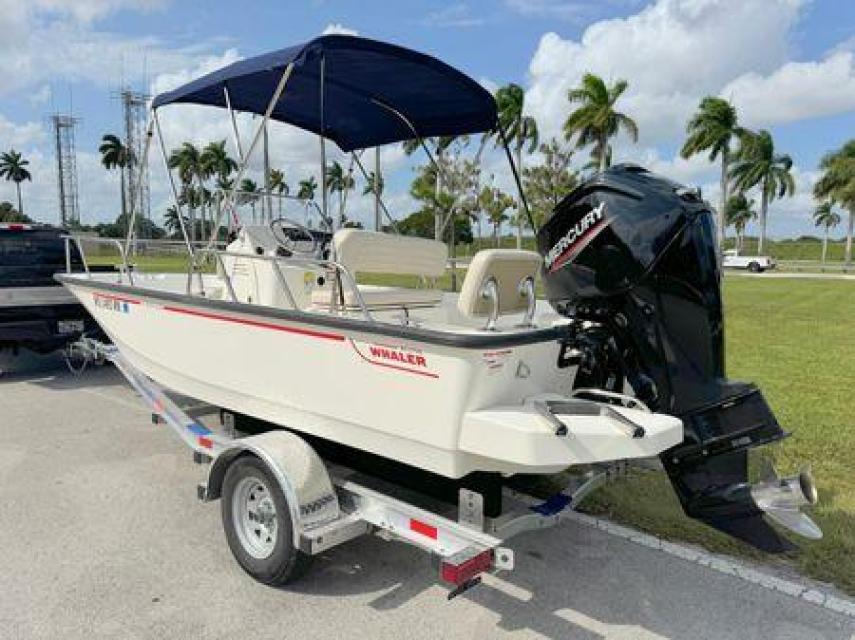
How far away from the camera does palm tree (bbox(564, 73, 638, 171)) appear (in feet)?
104

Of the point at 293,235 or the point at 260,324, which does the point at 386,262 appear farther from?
the point at 293,235

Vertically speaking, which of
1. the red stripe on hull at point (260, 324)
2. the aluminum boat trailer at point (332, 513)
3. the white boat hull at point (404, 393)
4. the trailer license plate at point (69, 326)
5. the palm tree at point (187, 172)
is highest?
the palm tree at point (187, 172)

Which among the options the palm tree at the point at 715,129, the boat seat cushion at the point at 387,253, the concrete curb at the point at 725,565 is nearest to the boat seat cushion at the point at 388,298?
the boat seat cushion at the point at 387,253

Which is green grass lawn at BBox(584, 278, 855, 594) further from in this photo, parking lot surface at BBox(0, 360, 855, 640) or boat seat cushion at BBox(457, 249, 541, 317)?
boat seat cushion at BBox(457, 249, 541, 317)

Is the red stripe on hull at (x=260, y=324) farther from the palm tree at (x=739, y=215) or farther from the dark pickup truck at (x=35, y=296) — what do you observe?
the palm tree at (x=739, y=215)

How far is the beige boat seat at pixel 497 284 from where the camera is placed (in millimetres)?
Answer: 3328

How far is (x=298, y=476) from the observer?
328 cm

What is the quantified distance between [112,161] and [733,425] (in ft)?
272

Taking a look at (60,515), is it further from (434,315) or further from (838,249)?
(838,249)

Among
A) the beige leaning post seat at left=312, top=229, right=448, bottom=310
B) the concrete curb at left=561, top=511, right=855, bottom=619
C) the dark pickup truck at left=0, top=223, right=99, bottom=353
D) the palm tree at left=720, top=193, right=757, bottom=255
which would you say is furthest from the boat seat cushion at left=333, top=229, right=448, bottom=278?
the palm tree at left=720, top=193, right=757, bottom=255

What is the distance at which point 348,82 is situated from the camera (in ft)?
17.4

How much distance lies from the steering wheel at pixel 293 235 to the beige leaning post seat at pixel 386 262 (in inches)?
24.6

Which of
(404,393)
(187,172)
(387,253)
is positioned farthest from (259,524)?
(187,172)

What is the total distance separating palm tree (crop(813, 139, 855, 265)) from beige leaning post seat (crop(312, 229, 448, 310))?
147 feet
